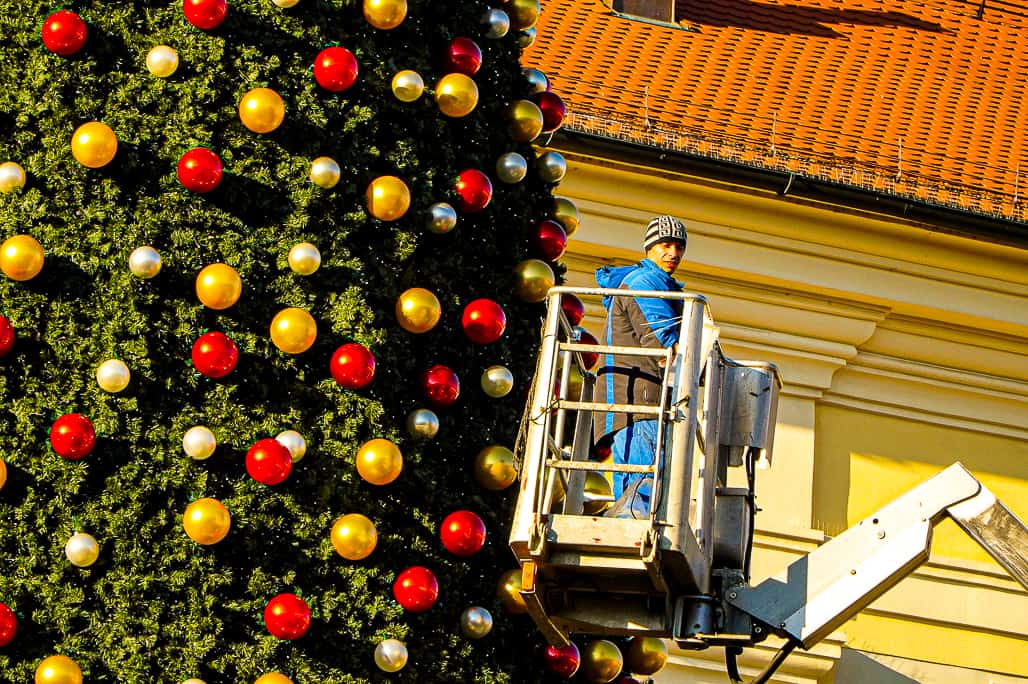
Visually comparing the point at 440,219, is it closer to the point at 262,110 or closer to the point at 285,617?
the point at 262,110

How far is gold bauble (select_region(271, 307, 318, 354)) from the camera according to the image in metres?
7.08

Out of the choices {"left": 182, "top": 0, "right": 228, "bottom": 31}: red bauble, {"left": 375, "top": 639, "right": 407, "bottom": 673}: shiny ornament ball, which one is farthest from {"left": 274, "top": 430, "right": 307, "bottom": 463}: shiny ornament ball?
{"left": 182, "top": 0, "right": 228, "bottom": 31}: red bauble

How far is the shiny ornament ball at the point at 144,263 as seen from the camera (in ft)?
23.1

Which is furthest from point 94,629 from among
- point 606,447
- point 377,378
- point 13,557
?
point 606,447

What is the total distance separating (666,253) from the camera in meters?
8.54

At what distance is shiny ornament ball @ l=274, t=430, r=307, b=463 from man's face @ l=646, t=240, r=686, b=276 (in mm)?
2038

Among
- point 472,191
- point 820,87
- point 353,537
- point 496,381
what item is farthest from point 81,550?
point 820,87

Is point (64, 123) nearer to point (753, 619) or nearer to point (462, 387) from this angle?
point (462, 387)

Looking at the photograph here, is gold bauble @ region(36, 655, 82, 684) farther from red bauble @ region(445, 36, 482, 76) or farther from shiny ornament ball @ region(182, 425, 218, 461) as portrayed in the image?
red bauble @ region(445, 36, 482, 76)

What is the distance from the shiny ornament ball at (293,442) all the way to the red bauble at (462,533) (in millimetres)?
542

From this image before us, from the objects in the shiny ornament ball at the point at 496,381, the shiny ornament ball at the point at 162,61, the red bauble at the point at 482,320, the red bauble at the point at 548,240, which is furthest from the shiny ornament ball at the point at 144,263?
the red bauble at the point at 548,240

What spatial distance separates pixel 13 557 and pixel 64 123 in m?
1.45

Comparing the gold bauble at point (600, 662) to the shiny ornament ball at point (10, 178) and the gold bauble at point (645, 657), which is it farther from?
the shiny ornament ball at point (10, 178)

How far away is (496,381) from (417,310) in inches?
15.4
